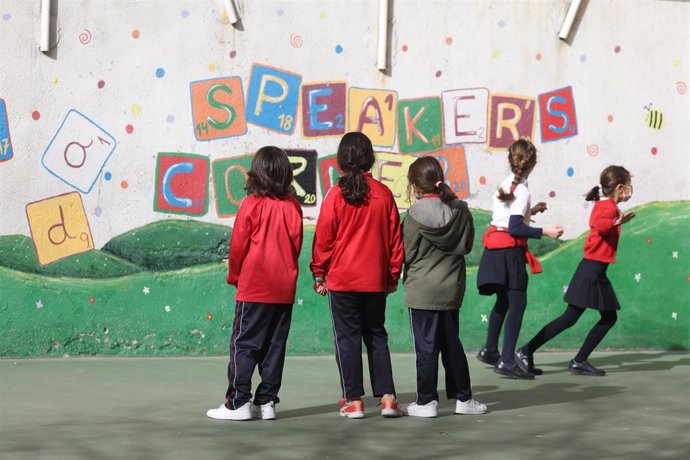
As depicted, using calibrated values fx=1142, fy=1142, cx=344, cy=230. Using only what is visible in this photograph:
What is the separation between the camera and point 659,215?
986 cm

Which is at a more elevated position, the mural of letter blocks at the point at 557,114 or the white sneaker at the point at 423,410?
the mural of letter blocks at the point at 557,114

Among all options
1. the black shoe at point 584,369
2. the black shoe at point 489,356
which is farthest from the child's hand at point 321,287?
the black shoe at point 584,369

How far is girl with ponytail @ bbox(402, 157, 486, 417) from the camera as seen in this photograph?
6551 millimetres

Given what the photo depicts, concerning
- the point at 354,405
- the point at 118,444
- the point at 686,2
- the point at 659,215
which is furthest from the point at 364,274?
the point at 686,2

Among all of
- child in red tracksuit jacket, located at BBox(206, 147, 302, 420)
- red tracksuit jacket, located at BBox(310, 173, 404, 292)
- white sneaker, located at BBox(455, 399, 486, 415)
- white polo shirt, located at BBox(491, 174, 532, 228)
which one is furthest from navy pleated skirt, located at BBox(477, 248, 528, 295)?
child in red tracksuit jacket, located at BBox(206, 147, 302, 420)

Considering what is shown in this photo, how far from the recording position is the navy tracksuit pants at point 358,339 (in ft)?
21.2

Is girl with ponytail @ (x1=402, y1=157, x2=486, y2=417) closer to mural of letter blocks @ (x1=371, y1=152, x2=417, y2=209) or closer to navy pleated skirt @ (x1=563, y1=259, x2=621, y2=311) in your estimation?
navy pleated skirt @ (x1=563, y1=259, x2=621, y2=311)

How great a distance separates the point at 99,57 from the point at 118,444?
3.93m

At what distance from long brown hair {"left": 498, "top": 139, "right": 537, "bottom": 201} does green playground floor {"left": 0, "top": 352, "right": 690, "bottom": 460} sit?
1.32 m

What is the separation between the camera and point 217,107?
8.89 metres

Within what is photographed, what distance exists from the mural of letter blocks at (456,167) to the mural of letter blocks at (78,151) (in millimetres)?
2655

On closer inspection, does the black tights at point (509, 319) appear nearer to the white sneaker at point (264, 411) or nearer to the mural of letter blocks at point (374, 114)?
the mural of letter blocks at point (374, 114)

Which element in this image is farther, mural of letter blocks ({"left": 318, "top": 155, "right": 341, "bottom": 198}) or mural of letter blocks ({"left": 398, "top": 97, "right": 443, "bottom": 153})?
mural of letter blocks ({"left": 398, "top": 97, "right": 443, "bottom": 153})

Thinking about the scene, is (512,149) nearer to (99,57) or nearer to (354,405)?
(354,405)
